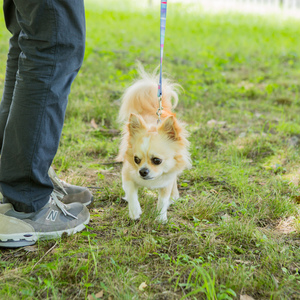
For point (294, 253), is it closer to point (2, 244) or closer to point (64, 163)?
point (2, 244)

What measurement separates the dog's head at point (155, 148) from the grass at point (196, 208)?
0.27 metres

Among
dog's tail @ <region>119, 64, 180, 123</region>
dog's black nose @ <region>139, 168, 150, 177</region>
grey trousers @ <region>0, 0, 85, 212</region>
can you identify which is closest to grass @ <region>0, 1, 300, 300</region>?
dog's black nose @ <region>139, 168, 150, 177</region>

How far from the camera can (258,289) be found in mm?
1645

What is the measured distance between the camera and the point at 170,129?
227 centimetres

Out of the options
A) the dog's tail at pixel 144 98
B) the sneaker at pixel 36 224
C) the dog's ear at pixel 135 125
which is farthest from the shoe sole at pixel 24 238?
the dog's tail at pixel 144 98

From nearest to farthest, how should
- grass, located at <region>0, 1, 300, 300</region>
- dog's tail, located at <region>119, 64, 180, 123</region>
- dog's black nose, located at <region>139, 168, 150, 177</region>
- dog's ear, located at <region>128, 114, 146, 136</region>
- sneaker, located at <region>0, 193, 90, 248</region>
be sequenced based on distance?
1. grass, located at <region>0, 1, 300, 300</region>
2. sneaker, located at <region>0, 193, 90, 248</region>
3. dog's black nose, located at <region>139, 168, 150, 177</region>
4. dog's ear, located at <region>128, 114, 146, 136</region>
5. dog's tail, located at <region>119, 64, 180, 123</region>

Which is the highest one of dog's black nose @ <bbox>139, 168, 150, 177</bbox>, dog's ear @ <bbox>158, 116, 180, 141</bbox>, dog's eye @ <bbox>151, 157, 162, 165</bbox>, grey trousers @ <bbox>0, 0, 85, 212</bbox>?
grey trousers @ <bbox>0, 0, 85, 212</bbox>

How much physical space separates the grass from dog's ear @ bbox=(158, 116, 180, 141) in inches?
18.7

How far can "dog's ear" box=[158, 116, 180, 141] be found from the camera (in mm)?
2234

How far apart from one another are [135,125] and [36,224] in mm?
846

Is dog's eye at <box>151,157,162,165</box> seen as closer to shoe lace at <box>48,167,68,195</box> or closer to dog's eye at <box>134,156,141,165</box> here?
dog's eye at <box>134,156,141,165</box>

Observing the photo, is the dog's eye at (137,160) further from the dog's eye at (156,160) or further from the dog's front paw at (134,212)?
the dog's front paw at (134,212)

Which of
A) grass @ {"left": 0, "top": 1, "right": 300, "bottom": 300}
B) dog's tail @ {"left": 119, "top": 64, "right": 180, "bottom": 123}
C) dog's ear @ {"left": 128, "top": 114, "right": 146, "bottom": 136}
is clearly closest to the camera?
grass @ {"left": 0, "top": 1, "right": 300, "bottom": 300}

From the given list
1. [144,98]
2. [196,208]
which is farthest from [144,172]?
[144,98]
